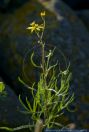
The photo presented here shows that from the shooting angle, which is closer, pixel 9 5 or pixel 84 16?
pixel 9 5

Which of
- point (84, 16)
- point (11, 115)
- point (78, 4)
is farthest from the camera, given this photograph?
point (78, 4)

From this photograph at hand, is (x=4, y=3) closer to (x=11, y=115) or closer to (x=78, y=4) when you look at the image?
(x=78, y=4)

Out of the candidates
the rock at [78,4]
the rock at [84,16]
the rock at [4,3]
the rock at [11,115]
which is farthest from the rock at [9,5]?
the rock at [11,115]

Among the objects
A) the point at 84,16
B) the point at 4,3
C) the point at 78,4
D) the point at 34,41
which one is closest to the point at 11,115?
the point at 34,41

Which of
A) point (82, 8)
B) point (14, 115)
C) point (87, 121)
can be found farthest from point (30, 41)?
point (82, 8)

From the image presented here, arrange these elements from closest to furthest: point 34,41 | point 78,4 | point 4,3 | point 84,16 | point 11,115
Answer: point 11,115
point 34,41
point 4,3
point 84,16
point 78,4

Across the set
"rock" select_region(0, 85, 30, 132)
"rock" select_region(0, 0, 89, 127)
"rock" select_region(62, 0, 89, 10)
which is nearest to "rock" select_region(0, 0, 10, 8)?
"rock" select_region(0, 0, 89, 127)

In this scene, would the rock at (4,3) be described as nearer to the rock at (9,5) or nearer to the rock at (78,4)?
the rock at (9,5)

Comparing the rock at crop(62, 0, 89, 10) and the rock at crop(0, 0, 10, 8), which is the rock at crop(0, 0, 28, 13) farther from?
the rock at crop(62, 0, 89, 10)

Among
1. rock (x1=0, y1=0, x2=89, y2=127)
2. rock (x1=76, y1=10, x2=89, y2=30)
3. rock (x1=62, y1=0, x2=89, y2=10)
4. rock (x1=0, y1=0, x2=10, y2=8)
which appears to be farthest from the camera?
rock (x1=62, y1=0, x2=89, y2=10)
